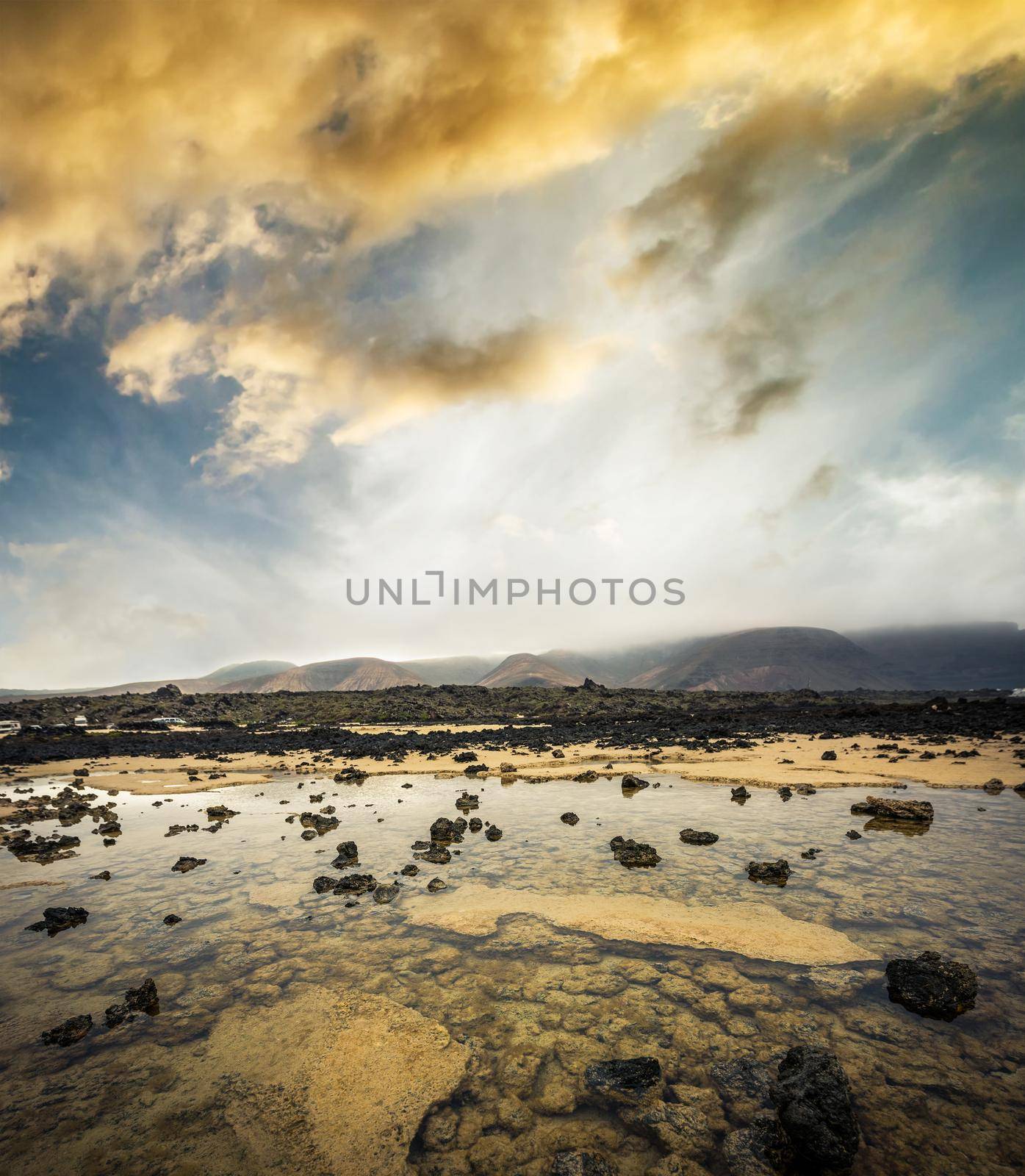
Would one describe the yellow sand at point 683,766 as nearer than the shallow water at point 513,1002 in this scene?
No

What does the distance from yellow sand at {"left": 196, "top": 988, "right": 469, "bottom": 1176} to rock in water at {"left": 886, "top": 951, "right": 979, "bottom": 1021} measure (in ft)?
17.5

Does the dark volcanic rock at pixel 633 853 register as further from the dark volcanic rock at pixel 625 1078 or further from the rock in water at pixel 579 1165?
the rock in water at pixel 579 1165

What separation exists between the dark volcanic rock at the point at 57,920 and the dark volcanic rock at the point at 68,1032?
12.5 feet

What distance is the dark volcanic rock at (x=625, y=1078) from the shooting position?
4801 millimetres

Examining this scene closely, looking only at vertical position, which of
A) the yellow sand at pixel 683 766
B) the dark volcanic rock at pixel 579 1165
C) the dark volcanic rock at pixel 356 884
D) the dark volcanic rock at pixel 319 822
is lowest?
the yellow sand at pixel 683 766

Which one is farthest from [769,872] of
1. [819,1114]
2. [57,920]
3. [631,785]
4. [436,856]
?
[57,920]

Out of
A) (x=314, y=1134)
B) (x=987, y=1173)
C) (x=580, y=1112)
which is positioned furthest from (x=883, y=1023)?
(x=314, y=1134)

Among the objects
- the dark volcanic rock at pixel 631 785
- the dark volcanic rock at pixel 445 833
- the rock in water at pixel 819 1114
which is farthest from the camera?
the dark volcanic rock at pixel 631 785

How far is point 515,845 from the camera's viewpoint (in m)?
12.8

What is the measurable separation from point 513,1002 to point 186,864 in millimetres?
9917

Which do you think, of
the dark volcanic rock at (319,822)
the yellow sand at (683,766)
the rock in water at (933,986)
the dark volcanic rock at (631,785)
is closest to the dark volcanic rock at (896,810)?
the yellow sand at (683,766)

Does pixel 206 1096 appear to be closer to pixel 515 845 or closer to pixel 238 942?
pixel 238 942

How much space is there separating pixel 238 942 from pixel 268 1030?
2.80m

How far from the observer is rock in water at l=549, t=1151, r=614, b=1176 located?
154 inches
